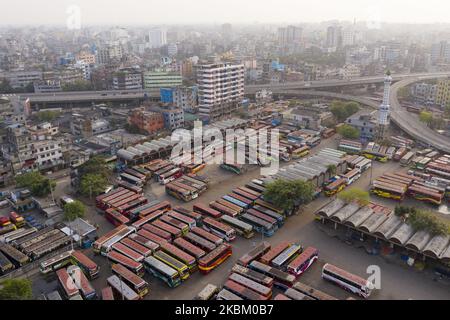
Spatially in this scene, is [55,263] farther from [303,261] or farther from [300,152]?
[300,152]

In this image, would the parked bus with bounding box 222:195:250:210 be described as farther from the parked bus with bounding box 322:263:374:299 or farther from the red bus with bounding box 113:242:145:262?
the red bus with bounding box 113:242:145:262

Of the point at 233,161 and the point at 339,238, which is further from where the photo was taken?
the point at 233,161

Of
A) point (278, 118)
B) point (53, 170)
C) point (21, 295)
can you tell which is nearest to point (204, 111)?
point (278, 118)

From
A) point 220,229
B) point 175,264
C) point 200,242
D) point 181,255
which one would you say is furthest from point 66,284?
point 220,229

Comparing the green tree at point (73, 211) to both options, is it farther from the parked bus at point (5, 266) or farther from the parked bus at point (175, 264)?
the parked bus at point (175, 264)

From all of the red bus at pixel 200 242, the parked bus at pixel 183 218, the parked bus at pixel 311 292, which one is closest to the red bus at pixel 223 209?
the parked bus at pixel 183 218
